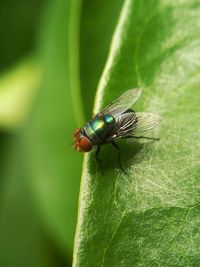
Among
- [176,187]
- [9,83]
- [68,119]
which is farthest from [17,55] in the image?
[176,187]

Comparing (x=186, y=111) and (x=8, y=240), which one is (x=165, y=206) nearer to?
(x=186, y=111)

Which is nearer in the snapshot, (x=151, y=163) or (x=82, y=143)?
(x=151, y=163)

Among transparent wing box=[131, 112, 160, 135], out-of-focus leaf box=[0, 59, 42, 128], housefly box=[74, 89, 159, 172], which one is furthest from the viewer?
out-of-focus leaf box=[0, 59, 42, 128]

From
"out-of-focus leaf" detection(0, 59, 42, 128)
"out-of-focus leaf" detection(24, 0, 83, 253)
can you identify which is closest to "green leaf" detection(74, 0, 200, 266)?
"out-of-focus leaf" detection(24, 0, 83, 253)

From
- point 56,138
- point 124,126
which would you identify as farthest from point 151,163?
point 56,138

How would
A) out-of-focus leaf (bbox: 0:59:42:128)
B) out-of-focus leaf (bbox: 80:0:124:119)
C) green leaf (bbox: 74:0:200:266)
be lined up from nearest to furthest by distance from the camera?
green leaf (bbox: 74:0:200:266) < out-of-focus leaf (bbox: 80:0:124:119) < out-of-focus leaf (bbox: 0:59:42:128)

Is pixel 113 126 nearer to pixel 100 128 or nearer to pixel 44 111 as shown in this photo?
pixel 100 128

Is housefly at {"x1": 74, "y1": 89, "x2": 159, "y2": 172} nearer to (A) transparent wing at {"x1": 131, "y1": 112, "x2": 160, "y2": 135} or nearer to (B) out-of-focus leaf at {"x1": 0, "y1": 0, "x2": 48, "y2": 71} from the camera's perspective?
(A) transparent wing at {"x1": 131, "y1": 112, "x2": 160, "y2": 135}
